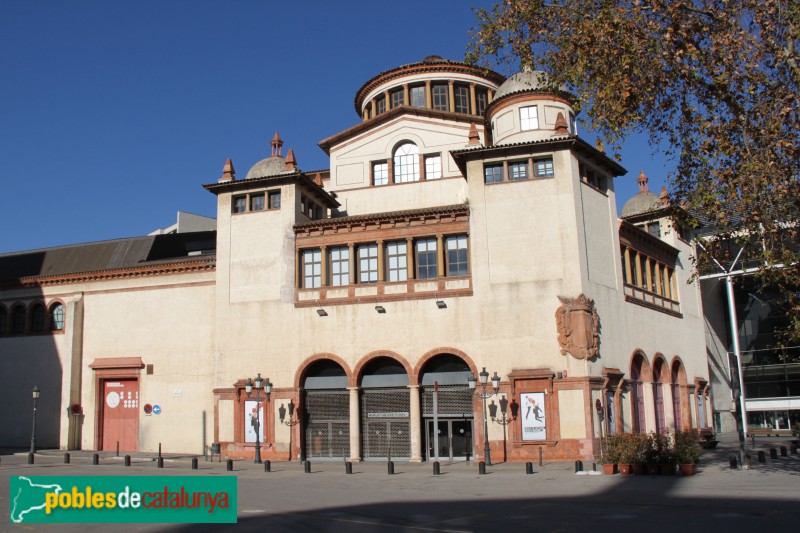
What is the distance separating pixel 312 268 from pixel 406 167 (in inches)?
391

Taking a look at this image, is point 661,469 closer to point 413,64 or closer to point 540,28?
point 540,28

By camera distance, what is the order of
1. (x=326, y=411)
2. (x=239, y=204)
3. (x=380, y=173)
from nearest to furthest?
(x=326, y=411)
(x=239, y=204)
(x=380, y=173)

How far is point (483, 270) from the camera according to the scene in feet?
111

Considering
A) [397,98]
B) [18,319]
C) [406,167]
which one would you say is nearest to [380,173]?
[406,167]

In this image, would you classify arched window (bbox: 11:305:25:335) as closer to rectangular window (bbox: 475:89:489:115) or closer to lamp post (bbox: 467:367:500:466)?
lamp post (bbox: 467:367:500:466)

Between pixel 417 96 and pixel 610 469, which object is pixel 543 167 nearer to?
pixel 610 469

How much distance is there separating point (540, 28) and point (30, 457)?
27.9m

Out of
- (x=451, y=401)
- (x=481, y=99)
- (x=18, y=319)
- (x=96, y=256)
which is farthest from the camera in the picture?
(x=481, y=99)

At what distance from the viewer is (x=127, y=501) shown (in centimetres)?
1470

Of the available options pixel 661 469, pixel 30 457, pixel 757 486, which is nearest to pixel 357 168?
pixel 30 457

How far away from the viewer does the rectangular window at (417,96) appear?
155 ft

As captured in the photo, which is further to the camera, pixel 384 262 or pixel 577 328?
pixel 384 262

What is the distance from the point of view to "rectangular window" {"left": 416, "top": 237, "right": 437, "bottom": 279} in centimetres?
3541

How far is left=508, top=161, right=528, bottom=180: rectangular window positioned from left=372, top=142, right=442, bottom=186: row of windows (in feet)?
26.3
